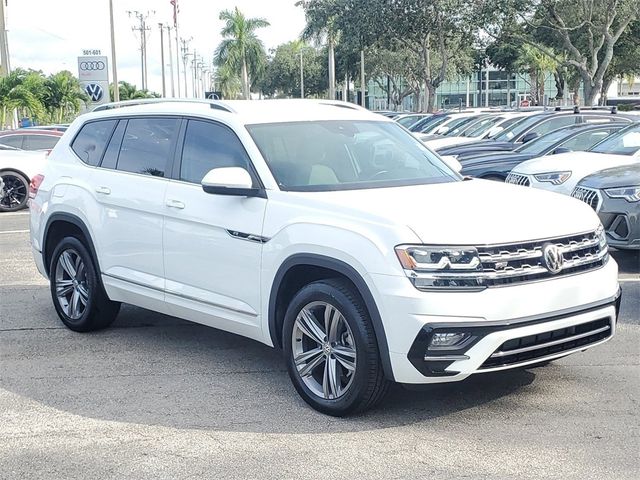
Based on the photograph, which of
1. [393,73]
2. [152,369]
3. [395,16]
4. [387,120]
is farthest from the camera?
[393,73]

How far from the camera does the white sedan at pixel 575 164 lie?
34.2ft

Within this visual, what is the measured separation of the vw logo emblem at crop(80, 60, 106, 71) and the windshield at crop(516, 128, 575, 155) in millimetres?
16145

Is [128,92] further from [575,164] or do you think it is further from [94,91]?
[575,164]

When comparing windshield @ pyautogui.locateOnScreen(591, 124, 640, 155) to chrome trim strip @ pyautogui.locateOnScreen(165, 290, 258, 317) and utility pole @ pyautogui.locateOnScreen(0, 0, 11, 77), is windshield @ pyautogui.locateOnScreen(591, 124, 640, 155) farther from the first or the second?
utility pole @ pyautogui.locateOnScreen(0, 0, 11, 77)

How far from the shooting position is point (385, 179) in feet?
18.4

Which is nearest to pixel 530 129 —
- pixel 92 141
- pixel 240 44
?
pixel 92 141

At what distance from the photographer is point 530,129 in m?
16.3

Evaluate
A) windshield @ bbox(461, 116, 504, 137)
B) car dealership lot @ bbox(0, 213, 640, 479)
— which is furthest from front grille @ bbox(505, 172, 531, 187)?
windshield @ bbox(461, 116, 504, 137)

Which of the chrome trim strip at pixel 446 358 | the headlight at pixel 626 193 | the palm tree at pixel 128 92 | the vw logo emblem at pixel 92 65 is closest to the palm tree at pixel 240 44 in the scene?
the palm tree at pixel 128 92

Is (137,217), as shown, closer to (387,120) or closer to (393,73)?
(387,120)

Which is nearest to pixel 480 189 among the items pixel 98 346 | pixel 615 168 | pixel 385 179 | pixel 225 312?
pixel 385 179

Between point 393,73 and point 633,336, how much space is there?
62134 millimetres

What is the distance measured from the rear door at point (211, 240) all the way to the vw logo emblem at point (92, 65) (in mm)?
21070

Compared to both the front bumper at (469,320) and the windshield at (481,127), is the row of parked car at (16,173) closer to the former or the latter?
the windshield at (481,127)
